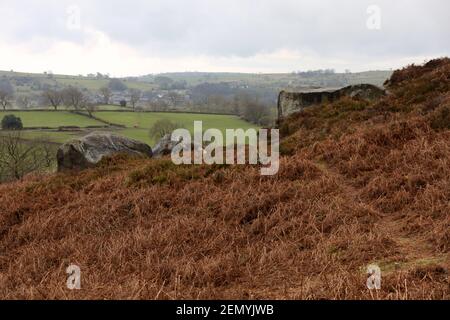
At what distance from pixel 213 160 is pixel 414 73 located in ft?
40.6

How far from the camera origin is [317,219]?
25.3 feet

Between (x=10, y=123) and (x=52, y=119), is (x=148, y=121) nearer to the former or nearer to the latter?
(x=52, y=119)

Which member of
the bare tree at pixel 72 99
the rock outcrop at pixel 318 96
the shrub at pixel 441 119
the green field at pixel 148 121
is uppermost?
the bare tree at pixel 72 99

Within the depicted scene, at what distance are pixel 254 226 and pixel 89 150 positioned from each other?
9.70 metres

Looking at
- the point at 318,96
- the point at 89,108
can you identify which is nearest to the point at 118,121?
the point at 89,108

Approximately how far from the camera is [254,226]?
25.7 feet

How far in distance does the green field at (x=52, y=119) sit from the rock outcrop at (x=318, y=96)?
52.0 meters

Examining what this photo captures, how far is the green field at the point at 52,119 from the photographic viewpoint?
218ft

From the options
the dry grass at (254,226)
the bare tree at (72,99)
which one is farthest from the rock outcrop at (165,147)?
the bare tree at (72,99)

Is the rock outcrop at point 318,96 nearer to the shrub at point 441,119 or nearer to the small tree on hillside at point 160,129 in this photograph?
the shrub at point 441,119

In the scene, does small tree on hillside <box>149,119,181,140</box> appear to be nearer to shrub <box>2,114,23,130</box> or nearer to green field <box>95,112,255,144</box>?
green field <box>95,112,255,144</box>

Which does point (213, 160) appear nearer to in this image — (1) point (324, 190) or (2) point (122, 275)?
(1) point (324, 190)
